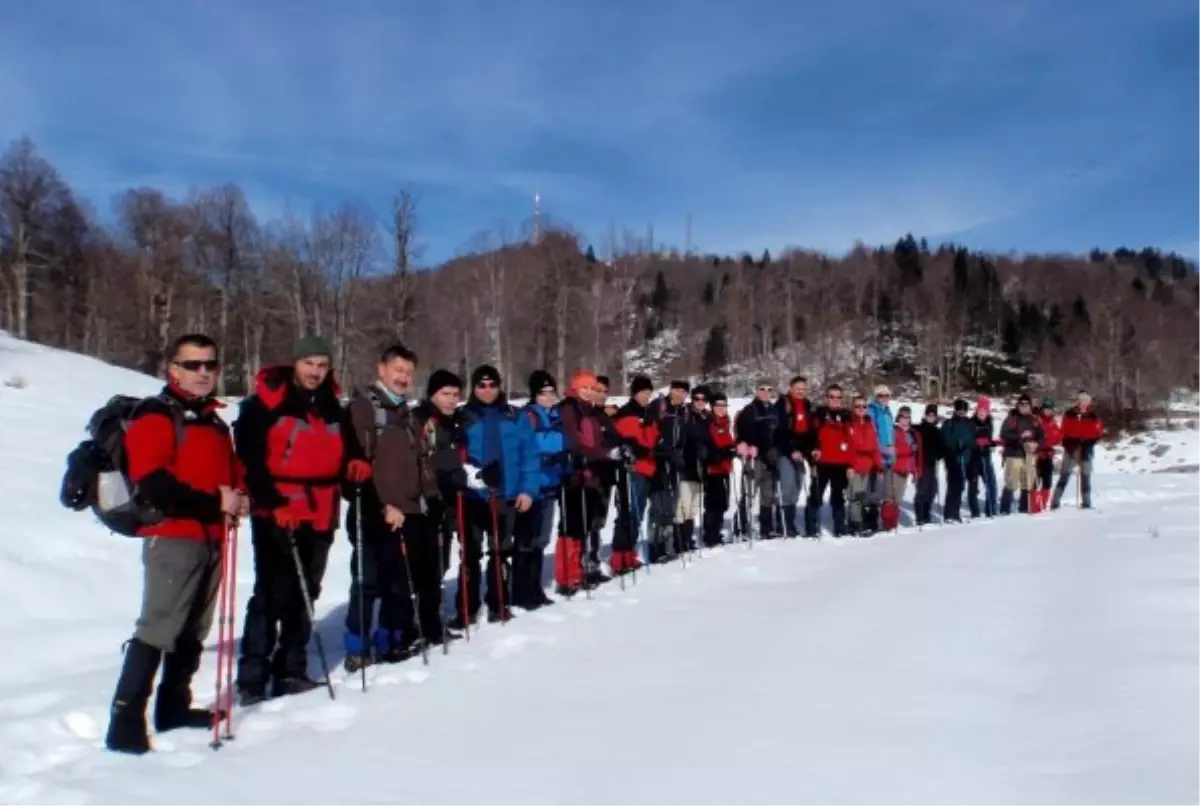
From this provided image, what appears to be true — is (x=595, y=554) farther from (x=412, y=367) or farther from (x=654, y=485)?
(x=412, y=367)

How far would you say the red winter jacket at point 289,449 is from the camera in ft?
17.1

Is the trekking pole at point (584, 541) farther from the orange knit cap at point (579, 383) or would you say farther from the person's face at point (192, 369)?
the person's face at point (192, 369)

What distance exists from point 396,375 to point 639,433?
4351 mm

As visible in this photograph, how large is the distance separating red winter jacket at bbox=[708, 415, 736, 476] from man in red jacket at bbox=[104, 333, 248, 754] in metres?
7.58

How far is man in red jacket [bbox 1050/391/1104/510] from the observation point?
15633mm

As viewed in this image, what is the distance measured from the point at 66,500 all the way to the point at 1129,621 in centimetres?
609

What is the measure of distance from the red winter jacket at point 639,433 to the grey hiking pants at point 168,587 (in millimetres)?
5850

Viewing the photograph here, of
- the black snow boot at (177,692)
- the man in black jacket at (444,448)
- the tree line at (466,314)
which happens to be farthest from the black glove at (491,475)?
the tree line at (466,314)

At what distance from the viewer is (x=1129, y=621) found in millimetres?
6062

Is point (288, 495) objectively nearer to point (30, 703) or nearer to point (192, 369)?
point (192, 369)

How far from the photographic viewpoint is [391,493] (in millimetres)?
6152

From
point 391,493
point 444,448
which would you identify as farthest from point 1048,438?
point 391,493

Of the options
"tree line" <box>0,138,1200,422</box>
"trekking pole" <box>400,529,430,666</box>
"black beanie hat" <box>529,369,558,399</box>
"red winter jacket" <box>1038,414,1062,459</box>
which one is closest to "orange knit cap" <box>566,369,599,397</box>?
"black beanie hat" <box>529,369,558,399</box>

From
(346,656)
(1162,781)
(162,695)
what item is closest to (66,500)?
(162,695)
